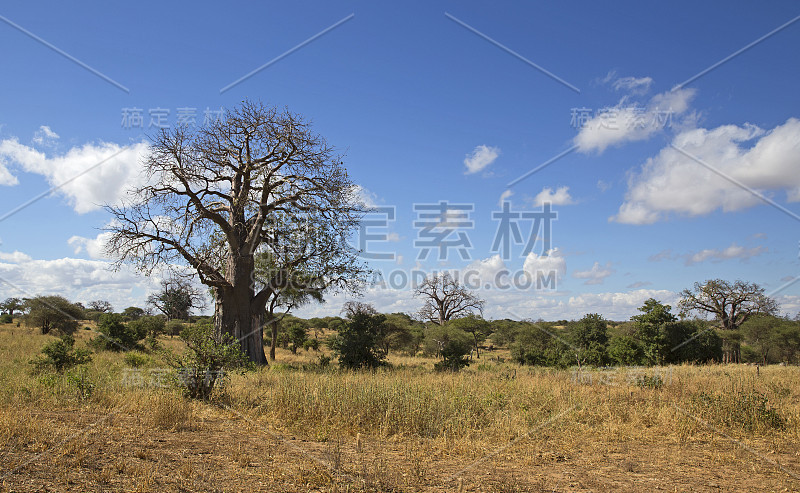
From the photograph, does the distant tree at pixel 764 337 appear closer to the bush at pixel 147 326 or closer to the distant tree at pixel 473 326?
the distant tree at pixel 473 326

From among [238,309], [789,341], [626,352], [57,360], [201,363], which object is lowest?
[626,352]

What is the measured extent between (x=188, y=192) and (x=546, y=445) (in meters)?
13.8

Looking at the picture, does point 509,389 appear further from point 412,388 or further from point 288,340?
point 288,340

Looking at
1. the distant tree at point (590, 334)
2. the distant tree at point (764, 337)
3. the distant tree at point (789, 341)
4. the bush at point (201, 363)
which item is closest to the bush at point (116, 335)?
the bush at point (201, 363)

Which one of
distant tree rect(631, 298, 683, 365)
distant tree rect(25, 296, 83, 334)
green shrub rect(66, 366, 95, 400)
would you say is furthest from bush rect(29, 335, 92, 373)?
distant tree rect(631, 298, 683, 365)

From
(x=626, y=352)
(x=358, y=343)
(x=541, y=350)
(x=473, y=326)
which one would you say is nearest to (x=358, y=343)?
(x=358, y=343)

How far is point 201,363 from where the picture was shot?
326 inches

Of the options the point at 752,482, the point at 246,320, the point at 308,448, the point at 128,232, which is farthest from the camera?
the point at 246,320

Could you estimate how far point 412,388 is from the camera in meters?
8.84

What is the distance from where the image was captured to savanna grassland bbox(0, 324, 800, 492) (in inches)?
184

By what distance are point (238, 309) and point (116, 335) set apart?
13.0 metres

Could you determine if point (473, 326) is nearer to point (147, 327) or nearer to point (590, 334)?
point (590, 334)

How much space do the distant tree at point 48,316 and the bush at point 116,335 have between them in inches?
182

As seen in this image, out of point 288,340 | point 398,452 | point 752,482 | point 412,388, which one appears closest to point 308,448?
point 398,452
